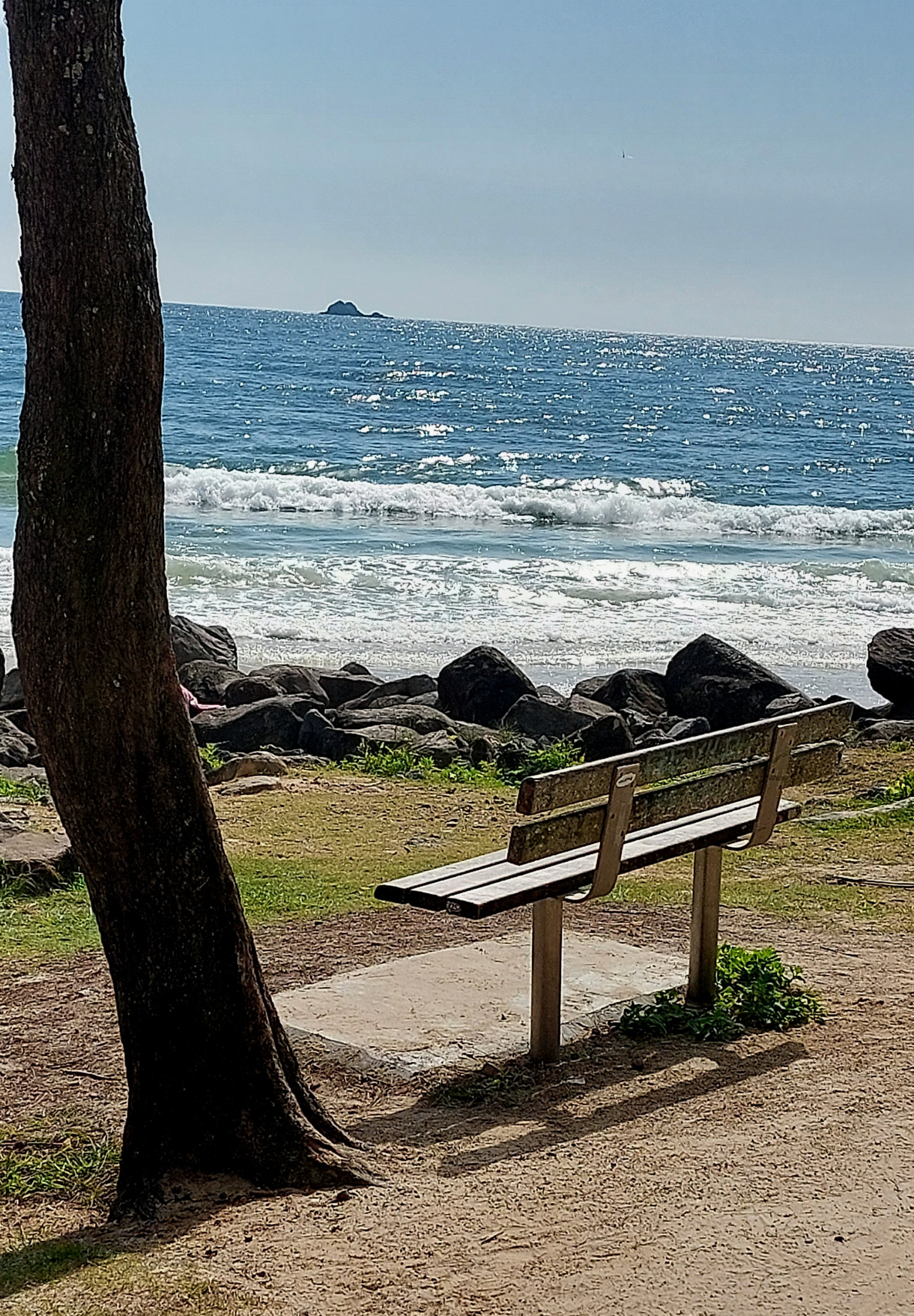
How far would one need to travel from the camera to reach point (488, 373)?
75.5m

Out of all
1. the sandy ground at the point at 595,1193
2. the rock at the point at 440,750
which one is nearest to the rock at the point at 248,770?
the rock at the point at 440,750

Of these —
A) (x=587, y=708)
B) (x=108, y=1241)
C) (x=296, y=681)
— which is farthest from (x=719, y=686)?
(x=108, y=1241)

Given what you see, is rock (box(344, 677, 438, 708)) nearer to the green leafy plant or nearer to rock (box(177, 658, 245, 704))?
rock (box(177, 658, 245, 704))

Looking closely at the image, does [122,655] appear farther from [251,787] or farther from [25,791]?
[251,787]

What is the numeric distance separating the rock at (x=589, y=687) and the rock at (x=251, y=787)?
13.8ft

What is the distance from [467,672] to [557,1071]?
934 cm

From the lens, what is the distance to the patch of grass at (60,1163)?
171 inches

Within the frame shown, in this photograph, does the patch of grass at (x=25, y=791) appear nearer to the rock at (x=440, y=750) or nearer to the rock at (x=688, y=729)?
the rock at (x=440, y=750)

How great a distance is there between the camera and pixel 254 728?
13039mm

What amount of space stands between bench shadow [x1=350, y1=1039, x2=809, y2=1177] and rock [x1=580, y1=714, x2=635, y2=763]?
273 inches

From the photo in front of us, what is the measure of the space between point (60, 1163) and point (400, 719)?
8.78 metres

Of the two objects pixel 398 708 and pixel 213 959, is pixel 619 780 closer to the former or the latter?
pixel 213 959

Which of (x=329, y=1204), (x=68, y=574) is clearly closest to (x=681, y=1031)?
(x=329, y=1204)

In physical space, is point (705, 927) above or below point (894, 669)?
above
